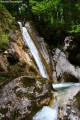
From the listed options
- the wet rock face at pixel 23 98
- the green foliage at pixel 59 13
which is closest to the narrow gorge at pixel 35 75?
the wet rock face at pixel 23 98

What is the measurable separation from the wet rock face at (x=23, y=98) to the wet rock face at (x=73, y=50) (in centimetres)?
580

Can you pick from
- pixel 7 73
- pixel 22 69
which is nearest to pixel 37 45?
pixel 22 69

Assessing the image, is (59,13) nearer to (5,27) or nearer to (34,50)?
(34,50)

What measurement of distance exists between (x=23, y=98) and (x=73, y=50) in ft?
24.0

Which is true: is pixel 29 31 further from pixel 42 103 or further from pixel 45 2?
pixel 42 103

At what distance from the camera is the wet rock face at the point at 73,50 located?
1719 cm

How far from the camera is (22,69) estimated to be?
1419 centimetres

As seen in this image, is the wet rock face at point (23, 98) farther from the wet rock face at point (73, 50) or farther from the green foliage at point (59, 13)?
the green foliage at point (59, 13)

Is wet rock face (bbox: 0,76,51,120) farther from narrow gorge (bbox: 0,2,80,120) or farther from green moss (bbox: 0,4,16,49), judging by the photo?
green moss (bbox: 0,4,16,49)

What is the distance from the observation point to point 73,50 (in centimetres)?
1731

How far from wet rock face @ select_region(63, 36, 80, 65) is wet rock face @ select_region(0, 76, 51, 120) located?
5.80 m

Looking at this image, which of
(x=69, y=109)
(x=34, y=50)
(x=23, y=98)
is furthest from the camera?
(x=34, y=50)

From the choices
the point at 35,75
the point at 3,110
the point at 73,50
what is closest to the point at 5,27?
the point at 35,75

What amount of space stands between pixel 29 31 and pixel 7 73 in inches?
Result: 296
